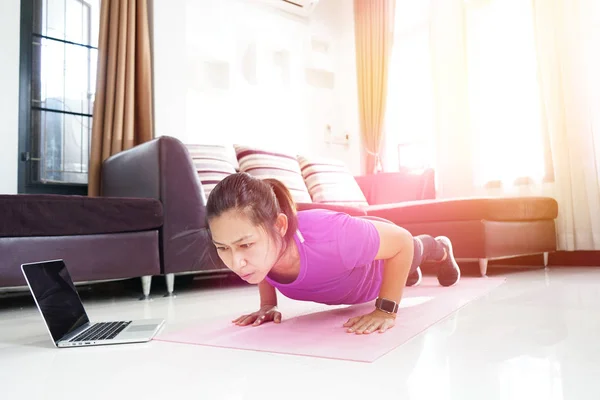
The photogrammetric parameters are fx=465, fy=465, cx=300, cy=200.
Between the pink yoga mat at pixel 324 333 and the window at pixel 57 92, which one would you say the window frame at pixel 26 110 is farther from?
the pink yoga mat at pixel 324 333

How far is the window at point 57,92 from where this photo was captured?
291 cm

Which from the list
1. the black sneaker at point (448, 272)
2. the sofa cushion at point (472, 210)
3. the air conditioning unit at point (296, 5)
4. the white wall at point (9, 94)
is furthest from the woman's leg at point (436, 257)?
the air conditioning unit at point (296, 5)

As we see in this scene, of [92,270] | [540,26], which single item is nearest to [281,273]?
[92,270]

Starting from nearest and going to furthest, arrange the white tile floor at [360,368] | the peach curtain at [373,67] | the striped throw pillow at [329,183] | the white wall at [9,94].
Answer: the white tile floor at [360,368] < the white wall at [9,94] < the striped throw pillow at [329,183] < the peach curtain at [373,67]

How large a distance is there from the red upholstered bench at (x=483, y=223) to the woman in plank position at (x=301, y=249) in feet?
4.34

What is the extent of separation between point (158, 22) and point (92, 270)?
2.16 m

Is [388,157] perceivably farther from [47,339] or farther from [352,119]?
[47,339]

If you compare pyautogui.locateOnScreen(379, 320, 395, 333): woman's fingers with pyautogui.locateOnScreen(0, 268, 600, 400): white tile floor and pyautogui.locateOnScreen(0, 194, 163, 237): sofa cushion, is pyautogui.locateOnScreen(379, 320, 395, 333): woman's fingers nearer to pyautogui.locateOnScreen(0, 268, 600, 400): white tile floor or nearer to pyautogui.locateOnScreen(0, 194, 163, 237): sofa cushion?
pyautogui.locateOnScreen(0, 268, 600, 400): white tile floor

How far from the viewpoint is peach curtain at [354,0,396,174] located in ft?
14.4

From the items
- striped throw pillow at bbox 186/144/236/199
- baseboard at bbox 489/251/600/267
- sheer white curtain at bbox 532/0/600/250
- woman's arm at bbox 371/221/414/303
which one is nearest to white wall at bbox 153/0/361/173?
striped throw pillow at bbox 186/144/236/199

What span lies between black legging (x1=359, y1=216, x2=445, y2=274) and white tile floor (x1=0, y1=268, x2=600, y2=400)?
0.27 meters

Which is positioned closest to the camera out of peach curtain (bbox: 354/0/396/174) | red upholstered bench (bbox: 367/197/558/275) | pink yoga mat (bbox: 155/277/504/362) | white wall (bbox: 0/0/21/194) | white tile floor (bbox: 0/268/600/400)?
white tile floor (bbox: 0/268/600/400)

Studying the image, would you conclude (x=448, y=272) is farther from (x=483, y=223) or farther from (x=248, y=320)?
(x=248, y=320)

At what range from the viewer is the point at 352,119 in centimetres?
479
